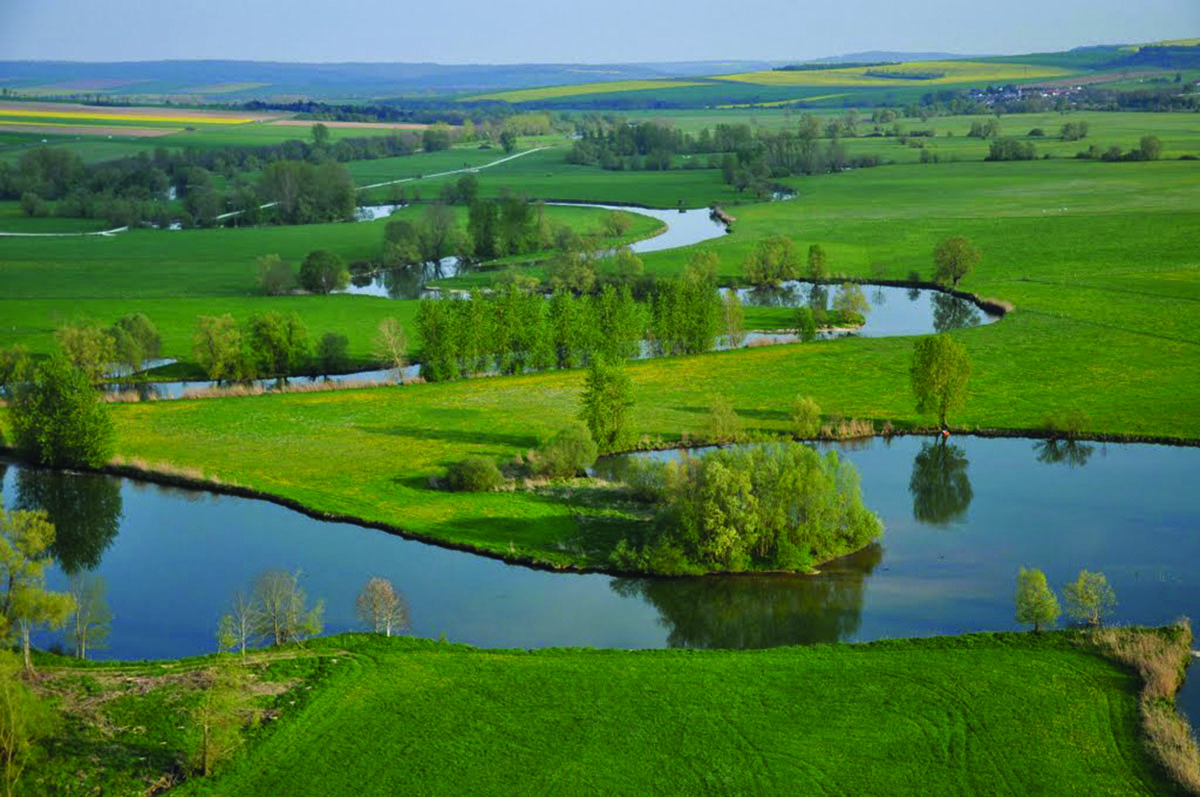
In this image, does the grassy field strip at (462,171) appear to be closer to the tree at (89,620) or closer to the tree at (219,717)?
the tree at (89,620)

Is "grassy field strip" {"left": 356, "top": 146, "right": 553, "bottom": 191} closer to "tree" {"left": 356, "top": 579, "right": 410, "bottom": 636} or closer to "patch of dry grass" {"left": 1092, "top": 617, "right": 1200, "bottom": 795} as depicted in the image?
"tree" {"left": 356, "top": 579, "right": 410, "bottom": 636}

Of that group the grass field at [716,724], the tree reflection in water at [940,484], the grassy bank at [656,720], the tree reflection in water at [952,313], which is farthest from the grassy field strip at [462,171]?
the grass field at [716,724]

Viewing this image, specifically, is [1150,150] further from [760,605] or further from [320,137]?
[760,605]

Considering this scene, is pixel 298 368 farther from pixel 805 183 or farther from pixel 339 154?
pixel 339 154

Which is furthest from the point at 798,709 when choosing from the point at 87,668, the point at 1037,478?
the point at 1037,478

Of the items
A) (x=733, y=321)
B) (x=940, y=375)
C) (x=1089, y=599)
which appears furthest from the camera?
(x=733, y=321)

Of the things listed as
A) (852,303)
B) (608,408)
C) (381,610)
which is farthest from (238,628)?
(852,303)

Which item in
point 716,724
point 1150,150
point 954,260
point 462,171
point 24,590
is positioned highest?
point 1150,150
